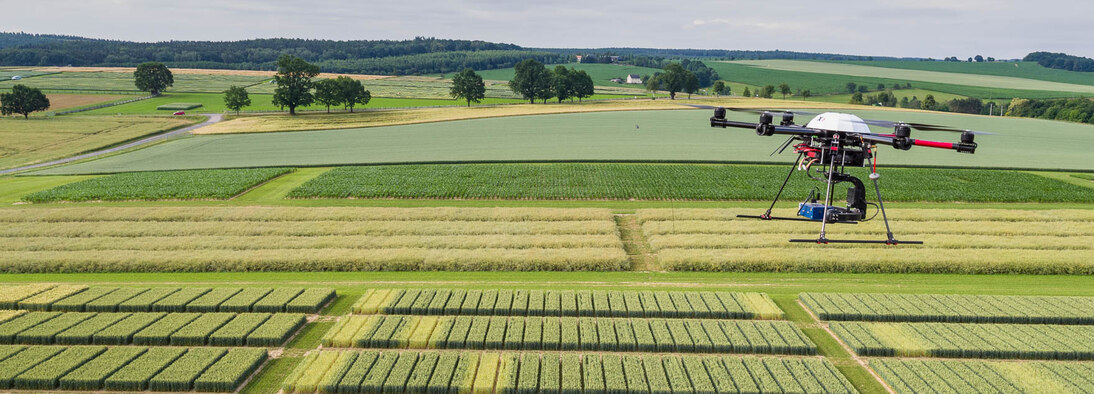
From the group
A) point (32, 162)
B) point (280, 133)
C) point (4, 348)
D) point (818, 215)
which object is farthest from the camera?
point (280, 133)

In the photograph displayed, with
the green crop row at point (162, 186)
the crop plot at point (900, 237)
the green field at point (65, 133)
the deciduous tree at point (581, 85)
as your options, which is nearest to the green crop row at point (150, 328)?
the crop plot at point (900, 237)

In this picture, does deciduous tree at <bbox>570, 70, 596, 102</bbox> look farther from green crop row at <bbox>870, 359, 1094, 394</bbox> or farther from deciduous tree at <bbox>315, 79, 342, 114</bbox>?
green crop row at <bbox>870, 359, 1094, 394</bbox>

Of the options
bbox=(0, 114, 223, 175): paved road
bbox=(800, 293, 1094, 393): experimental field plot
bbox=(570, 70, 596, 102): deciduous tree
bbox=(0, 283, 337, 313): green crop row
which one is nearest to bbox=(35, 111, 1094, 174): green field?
bbox=(0, 114, 223, 175): paved road

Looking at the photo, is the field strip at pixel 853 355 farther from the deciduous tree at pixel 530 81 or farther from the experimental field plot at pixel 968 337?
the deciduous tree at pixel 530 81

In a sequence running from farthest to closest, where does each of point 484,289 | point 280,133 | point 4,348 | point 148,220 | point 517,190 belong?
point 280,133 < point 517,190 < point 148,220 < point 484,289 < point 4,348

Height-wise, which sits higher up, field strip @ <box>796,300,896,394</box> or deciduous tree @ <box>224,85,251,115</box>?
deciduous tree @ <box>224,85,251,115</box>

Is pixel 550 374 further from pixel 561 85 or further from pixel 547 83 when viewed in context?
pixel 547 83

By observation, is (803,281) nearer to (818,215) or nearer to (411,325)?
(818,215)

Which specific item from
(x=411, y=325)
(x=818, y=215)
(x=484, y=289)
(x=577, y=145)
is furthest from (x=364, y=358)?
A: (x=577, y=145)
